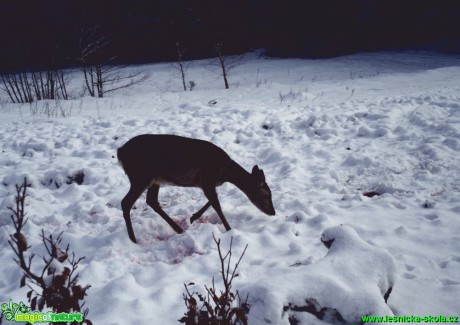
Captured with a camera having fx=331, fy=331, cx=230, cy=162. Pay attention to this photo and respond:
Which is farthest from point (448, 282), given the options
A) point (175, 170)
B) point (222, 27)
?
point (222, 27)

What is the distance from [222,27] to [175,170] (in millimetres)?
29115

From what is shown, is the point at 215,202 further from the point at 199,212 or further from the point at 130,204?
the point at 130,204

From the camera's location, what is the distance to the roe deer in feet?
14.0

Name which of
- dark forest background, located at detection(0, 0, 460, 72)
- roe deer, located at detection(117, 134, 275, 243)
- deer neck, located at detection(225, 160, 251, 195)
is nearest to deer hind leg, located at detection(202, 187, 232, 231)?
roe deer, located at detection(117, 134, 275, 243)

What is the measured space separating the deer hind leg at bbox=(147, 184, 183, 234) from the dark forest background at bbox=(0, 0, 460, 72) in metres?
24.4

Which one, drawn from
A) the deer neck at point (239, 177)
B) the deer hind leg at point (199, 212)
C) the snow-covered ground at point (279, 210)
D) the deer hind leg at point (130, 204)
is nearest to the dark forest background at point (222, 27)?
the snow-covered ground at point (279, 210)

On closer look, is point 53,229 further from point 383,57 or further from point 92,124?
point 383,57

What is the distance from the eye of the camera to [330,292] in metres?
2.36

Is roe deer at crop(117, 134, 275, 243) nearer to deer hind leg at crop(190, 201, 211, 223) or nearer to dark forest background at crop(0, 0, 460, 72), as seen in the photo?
deer hind leg at crop(190, 201, 211, 223)

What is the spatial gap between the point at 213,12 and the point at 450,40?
780 inches

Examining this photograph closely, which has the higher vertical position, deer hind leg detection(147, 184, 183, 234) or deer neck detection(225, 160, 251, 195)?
deer neck detection(225, 160, 251, 195)

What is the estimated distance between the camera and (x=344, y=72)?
20.3 meters

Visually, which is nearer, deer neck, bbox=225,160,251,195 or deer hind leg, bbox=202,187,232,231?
deer hind leg, bbox=202,187,232,231

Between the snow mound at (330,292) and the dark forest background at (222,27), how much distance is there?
2662 centimetres
